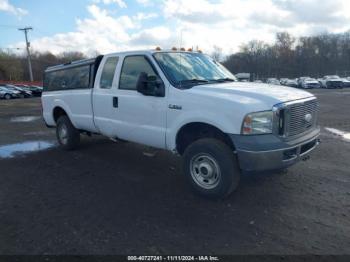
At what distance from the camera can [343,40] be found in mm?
93938

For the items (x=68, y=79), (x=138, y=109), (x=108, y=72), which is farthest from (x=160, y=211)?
(x=68, y=79)

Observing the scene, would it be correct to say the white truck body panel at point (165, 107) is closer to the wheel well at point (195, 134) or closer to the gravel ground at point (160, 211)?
the wheel well at point (195, 134)

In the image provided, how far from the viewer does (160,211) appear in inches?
174

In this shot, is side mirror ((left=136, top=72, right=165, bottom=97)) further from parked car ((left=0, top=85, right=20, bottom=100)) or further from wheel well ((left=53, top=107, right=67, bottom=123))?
parked car ((left=0, top=85, right=20, bottom=100))

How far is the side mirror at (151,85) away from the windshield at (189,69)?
18 centimetres

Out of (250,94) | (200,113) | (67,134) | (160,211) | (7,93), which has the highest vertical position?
(250,94)

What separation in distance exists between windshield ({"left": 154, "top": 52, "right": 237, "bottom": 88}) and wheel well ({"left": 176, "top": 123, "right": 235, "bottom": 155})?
62cm

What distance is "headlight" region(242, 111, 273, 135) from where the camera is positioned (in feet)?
13.9

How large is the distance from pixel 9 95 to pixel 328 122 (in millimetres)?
33959

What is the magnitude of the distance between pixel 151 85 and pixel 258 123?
5.80 ft

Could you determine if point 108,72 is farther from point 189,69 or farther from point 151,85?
point 189,69

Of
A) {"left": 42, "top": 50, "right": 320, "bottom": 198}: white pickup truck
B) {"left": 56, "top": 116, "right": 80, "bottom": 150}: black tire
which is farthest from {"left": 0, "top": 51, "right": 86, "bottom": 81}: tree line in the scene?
{"left": 42, "top": 50, "right": 320, "bottom": 198}: white pickup truck

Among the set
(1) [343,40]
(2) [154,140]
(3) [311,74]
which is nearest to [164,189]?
(2) [154,140]

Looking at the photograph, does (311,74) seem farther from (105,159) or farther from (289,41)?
(105,159)
